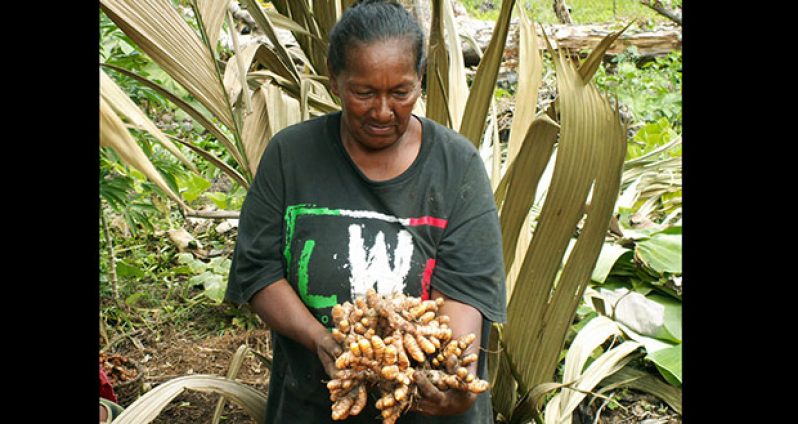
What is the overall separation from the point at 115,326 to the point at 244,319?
520 mm

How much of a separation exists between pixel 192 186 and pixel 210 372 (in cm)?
96

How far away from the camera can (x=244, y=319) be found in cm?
363

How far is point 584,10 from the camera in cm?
677

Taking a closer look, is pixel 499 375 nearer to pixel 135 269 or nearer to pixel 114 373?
pixel 114 373

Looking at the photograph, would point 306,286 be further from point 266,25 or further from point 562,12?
point 562,12

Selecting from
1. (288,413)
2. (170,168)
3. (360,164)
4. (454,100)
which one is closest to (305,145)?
(360,164)

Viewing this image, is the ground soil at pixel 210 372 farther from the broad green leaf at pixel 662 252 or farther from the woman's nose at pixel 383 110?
the woman's nose at pixel 383 110

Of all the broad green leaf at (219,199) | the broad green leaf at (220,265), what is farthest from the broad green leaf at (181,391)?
the broad green leaf at (219,199)

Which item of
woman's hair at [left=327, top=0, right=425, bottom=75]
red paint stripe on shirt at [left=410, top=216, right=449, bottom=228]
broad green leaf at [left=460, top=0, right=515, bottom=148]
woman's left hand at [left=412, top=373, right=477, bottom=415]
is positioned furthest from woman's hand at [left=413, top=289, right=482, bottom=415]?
broad green leaf at [left=460, top=0, right=515, bottom=148]

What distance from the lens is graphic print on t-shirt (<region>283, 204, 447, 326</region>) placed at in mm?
1857

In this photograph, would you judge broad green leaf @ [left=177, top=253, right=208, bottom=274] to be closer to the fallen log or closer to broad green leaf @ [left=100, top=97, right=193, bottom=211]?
broad green leaf @ [left=100, top=97, right=193, bottom=211]

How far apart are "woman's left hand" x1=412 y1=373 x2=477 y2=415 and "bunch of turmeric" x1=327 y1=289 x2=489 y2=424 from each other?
0.01m

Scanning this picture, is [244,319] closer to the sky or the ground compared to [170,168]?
closer to the ground

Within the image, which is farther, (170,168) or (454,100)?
(170,168)
